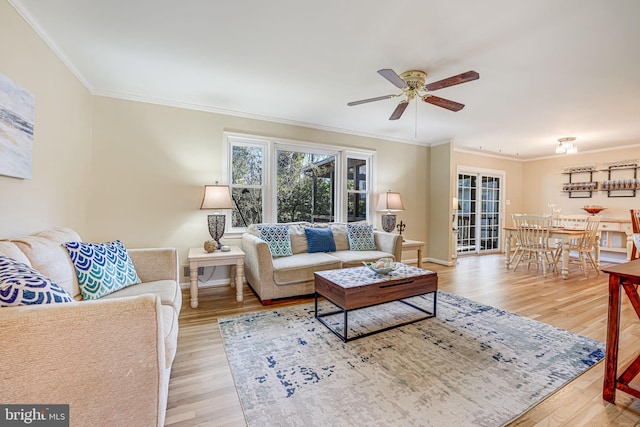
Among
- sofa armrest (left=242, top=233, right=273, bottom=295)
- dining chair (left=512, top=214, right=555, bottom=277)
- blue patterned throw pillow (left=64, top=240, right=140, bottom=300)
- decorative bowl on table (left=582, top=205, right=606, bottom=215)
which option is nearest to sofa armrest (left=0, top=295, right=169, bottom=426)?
blue patterned throw pillow (left=64, top=240, right=140, bottom=300)

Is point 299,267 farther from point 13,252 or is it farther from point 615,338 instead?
point 615,338

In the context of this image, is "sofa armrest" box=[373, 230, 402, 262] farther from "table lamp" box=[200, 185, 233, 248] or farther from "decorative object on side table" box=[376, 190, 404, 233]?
"table lamp" box=[200, 185, 233, 248]

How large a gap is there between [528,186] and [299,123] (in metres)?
6.34

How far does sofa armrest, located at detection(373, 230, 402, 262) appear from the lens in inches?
154

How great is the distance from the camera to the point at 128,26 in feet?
6.67

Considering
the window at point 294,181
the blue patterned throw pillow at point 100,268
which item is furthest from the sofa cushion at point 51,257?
the window at point 294,181

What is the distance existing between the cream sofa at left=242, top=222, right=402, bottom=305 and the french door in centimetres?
319

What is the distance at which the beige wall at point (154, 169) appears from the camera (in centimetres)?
318

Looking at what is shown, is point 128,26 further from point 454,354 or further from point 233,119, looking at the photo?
point 454,354

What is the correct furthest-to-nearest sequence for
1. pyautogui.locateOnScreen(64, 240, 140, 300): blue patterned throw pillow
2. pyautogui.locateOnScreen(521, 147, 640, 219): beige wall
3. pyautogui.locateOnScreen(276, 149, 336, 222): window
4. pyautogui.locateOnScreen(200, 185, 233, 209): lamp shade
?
pyautogui.locateOnScreen(521, 147, 640, 219): beige wall → pyautogui.locateOnScreen(276, 149, 336, 222): window → pyautogui.locateOnScreen(200, 185, 233, 209): lamp shade → pyautogui.locateOnScreen(64, 240, 140, 300): blue patterned throw pillow

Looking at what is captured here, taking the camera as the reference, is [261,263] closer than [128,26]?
No

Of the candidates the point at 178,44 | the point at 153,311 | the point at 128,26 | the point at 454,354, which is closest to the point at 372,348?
the point at 454,354

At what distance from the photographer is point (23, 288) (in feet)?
3.47

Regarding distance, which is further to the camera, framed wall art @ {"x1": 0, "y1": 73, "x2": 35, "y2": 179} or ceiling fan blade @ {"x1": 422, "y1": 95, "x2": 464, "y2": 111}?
ceiling fan blade @ {"x1": 422, "y1": 95, "x2": 464, "y2": 111}
